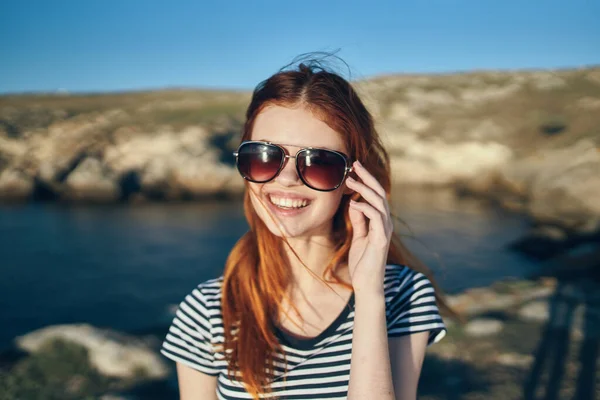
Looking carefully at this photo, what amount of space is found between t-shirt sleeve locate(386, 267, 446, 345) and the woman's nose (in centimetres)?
74

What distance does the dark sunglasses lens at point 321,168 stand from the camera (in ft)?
7.18

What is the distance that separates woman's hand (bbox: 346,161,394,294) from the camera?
6.50 feet

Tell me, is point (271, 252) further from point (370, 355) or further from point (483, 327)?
point (483, 327)

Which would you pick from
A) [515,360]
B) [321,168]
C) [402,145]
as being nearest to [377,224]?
[321,168]

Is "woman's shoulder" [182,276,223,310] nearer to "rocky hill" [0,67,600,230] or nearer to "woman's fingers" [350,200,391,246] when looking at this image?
"woman's fingers" [350,200,391,246]

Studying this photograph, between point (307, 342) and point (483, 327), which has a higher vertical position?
point (307, 342)

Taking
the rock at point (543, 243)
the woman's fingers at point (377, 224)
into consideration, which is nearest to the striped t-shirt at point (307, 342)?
the woman's fingers at point (377, 224)

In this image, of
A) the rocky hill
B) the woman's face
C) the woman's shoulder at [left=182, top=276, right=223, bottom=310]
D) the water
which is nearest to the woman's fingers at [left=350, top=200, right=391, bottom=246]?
the woman's face

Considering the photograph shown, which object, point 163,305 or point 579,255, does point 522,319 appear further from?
point 163,305

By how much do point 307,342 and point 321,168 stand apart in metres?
0.84

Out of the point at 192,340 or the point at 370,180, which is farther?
the point at 192,340

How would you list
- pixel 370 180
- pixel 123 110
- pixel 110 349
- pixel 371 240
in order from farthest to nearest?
pixel 123 110 → pixel 110 349 → pixel 370 180 → pixel 371 240

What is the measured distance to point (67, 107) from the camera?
34.4 m

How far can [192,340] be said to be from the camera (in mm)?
2236
